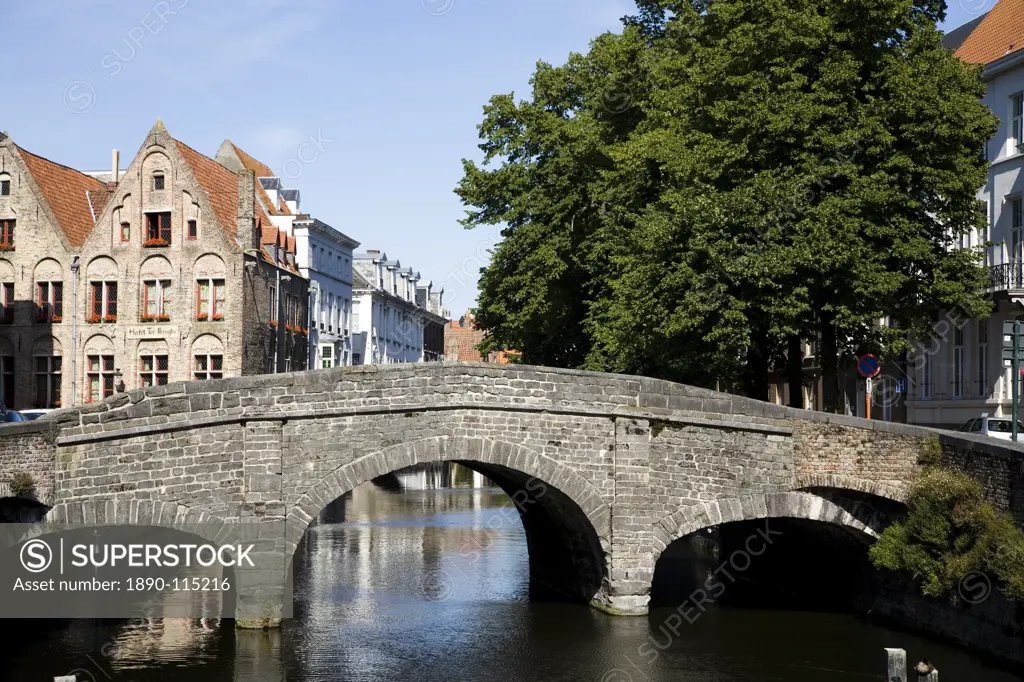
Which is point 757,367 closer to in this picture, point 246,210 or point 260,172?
point 246,210

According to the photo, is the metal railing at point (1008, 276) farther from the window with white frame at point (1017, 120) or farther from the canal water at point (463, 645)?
the canal water at point (463, 645)

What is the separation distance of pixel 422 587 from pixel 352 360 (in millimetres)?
47056

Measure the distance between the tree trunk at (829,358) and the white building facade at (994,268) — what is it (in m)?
6.95

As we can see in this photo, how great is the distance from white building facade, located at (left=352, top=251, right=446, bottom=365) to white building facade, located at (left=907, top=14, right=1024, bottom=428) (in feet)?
141

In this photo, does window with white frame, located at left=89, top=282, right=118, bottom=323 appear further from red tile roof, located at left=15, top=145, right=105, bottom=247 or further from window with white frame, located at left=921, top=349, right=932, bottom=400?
window with white frame, located at left=921, top=349, right=932, bottom=400

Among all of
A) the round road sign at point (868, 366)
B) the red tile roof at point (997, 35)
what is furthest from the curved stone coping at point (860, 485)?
the red tile roof at point (997, 35)

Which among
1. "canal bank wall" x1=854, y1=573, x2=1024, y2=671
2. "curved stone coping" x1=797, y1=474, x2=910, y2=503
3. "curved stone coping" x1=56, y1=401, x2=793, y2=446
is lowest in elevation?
"canal bank wall" x1=854, y1=573, x2=1024, y2=671

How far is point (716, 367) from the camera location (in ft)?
97.8

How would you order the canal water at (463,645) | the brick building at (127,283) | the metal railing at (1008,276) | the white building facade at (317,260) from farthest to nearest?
the white building facade at (317,260)
the brick building at (127,283)
the metal railing at (1008,276)
the canal water at (463,645)

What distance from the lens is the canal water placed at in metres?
20.8

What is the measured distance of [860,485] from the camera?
24.2m

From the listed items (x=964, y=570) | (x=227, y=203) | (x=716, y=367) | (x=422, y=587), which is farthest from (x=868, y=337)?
(x=227, y=203)

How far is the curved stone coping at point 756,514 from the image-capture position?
80.0ft

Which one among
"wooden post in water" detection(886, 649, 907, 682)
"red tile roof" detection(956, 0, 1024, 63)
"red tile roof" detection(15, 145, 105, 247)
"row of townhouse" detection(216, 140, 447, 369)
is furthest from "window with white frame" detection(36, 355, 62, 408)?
"wooden post in water" detection(886, 649, 907, 682)
